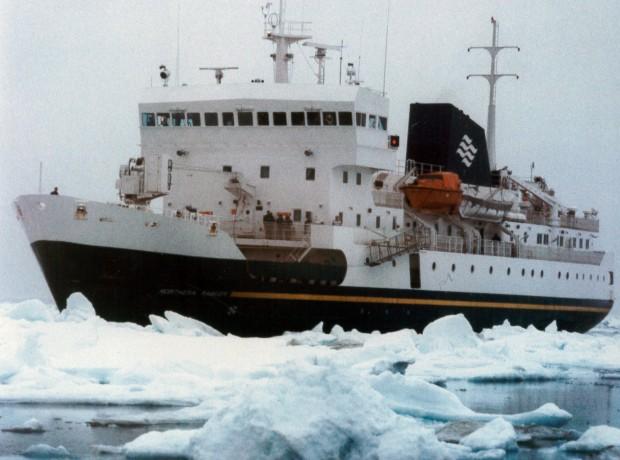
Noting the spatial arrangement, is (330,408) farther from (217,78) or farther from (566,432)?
(217,78)

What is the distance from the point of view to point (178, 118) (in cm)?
2897

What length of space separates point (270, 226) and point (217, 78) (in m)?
4.53

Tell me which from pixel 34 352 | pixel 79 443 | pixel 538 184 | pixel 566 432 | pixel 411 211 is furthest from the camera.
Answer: pixel 538 184

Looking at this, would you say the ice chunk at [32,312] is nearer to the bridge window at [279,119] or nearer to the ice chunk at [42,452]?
the bridge window at [279,119]

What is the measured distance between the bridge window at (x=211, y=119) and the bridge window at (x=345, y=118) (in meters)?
2.99

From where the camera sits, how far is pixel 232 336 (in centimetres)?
2517

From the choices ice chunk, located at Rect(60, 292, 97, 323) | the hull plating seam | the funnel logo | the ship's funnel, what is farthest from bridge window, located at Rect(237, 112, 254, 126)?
the funnel logo

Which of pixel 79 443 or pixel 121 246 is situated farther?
pixel 121 246

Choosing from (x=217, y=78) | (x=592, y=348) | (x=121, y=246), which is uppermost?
(x=217, y=78)

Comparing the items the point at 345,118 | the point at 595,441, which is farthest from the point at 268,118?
the point at 595,441

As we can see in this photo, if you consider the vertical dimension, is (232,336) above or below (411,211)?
below

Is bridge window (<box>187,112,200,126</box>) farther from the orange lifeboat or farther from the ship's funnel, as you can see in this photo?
the ship's funnel

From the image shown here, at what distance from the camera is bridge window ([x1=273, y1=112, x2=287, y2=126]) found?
28234 mm

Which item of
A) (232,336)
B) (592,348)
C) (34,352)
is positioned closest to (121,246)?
(232,336)
